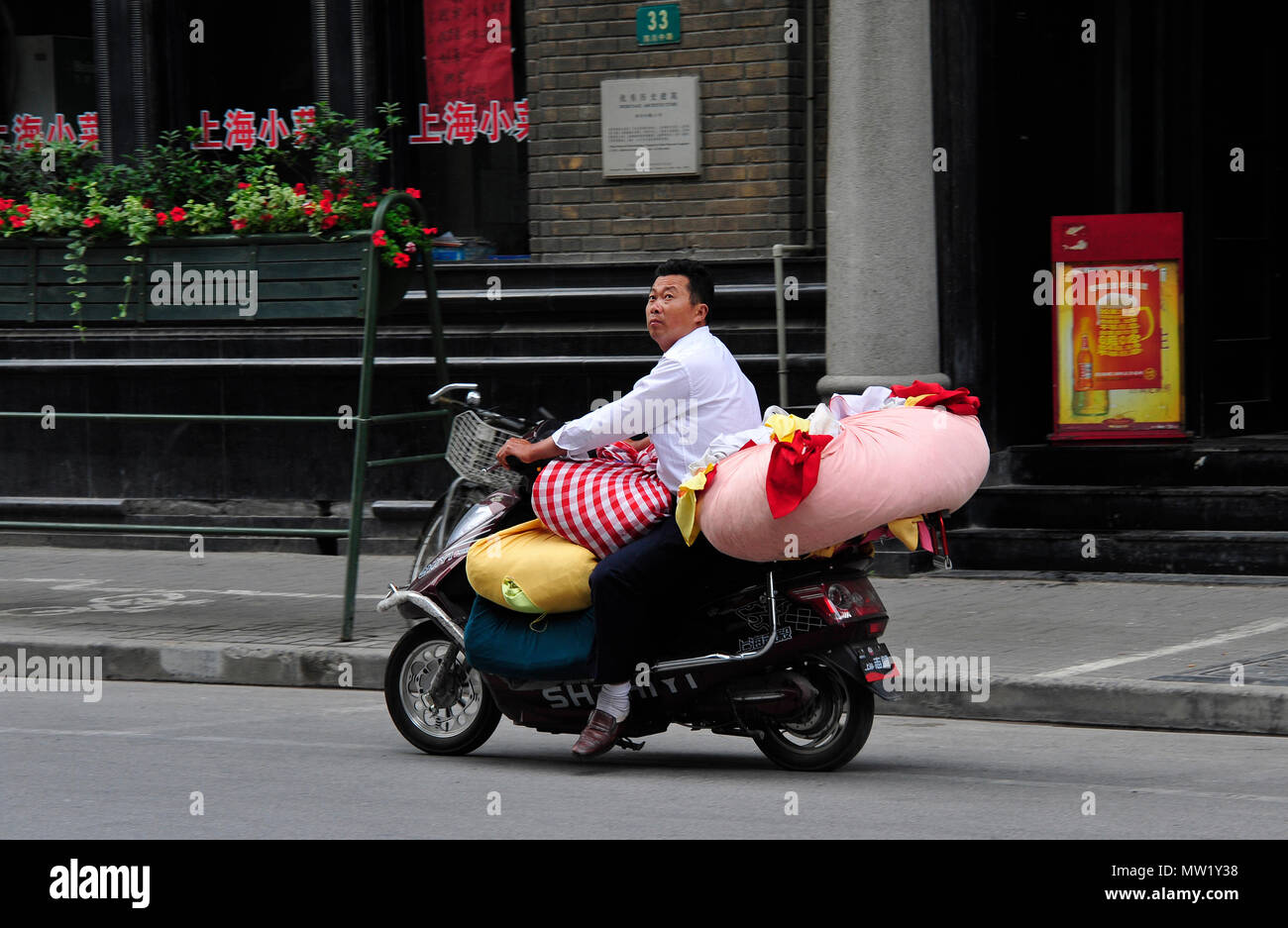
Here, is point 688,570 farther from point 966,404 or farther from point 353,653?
point 353,653

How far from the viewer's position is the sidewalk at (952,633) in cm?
805

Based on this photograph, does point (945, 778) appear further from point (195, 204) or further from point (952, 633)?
point (195, 204)

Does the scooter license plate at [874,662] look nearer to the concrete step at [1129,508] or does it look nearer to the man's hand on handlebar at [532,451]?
the man's hand on handlebar at [532,451]

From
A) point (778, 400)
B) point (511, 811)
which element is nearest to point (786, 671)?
point (511, 811)

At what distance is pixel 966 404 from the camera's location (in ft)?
22.6

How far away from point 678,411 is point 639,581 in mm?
613

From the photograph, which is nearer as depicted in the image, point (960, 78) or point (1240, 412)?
point (960, 78)

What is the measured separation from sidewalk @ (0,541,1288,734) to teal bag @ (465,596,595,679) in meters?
1.91

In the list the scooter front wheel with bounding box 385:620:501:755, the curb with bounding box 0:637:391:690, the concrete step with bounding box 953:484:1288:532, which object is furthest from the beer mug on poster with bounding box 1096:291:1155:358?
the scooter front wheel with bounding box 385:620:501:755

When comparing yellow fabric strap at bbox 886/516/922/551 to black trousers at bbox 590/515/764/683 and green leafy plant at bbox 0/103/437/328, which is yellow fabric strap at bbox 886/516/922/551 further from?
green leafy plant at bbox 0/103/437/328

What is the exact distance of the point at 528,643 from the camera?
7.03m

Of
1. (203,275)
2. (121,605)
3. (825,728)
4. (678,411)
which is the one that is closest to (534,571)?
(678,411)

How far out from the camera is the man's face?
7.03 metres

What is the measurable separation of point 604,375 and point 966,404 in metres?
6.14
